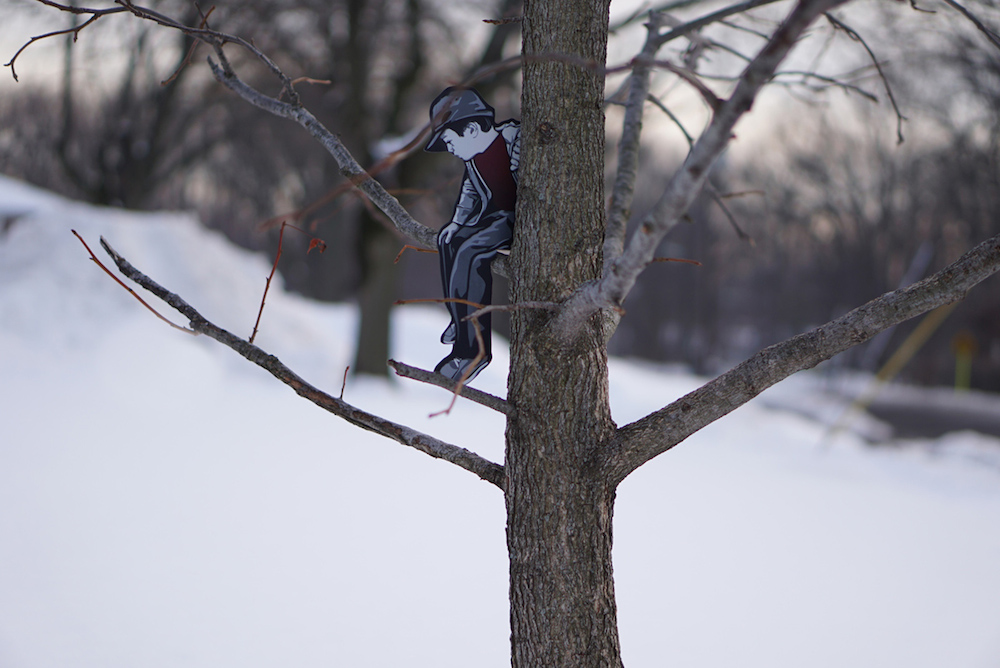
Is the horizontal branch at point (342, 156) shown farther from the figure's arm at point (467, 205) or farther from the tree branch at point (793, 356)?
the tree branch at point (793, 356)

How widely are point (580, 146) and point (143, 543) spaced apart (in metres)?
2.98

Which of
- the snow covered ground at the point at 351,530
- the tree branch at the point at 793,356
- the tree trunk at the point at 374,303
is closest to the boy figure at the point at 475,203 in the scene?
the tree branch at the point at 793,356

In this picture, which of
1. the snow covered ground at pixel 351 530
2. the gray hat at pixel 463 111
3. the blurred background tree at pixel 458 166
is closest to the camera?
the gray hat at pixel 463 111

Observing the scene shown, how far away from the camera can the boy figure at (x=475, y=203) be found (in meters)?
1.57

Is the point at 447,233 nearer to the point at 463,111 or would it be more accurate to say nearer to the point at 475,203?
the point at 475,203

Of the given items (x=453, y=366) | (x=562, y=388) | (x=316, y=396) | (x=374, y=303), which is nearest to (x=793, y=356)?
(x=562, y=388)

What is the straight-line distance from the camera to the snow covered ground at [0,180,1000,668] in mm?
2795

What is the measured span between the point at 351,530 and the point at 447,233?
104 inches

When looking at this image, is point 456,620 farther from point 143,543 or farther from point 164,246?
point 164,246

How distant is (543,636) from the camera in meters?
1.54

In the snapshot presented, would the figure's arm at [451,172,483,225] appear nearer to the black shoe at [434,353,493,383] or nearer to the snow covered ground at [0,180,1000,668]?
the black shoe at [434,353,493,383]

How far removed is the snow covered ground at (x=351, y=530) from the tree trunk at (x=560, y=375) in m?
1.34

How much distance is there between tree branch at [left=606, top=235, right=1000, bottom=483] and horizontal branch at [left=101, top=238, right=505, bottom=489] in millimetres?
323

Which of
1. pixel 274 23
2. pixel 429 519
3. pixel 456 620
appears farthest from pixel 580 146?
pixel 274 23
